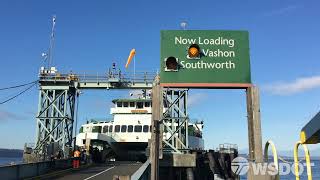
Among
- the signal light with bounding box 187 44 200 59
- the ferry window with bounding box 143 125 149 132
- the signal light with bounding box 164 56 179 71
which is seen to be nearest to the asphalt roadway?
the signal light with bounding box 164 56 179 71

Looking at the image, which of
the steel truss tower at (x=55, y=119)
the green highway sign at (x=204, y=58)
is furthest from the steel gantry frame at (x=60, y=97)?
the green highway sign at (x=204, y=58)

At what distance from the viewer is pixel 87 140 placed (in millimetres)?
40312

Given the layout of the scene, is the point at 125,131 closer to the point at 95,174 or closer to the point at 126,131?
the point at 126,131

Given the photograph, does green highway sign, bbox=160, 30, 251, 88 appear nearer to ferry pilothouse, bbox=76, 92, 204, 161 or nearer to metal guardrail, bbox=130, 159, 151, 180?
metal guardrail, bbox=130, 159, 151, 180

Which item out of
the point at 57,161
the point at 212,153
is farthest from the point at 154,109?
the point at 212,153

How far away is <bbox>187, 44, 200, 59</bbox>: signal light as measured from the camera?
15.7 metres

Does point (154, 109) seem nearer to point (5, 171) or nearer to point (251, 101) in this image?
point (251, 101)

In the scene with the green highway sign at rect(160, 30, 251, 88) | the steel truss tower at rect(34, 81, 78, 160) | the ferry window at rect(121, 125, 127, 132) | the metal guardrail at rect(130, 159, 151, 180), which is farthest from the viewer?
the ferry window at rect(121, 125, 127, 132)

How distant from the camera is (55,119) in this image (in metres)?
34.3

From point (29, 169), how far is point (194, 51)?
11.0 meters

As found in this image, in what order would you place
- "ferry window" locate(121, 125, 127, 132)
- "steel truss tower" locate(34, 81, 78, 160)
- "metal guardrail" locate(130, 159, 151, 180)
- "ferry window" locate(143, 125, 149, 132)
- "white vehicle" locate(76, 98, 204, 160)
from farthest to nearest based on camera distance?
"ferry window" locate(121, 125, 127, 132), "ferry window" locate(143, 125, 149, 132), "white vehicle" locate(76, 98, 204, 160), "steel truss tower" locate(34, 81, 78, 160), "metal guardrail" locate(130, 159, 151, 180)

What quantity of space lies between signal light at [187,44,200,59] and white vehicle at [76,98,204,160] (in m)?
29.5

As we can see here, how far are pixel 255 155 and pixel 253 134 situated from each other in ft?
2.33

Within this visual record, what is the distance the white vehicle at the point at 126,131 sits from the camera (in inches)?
1806
